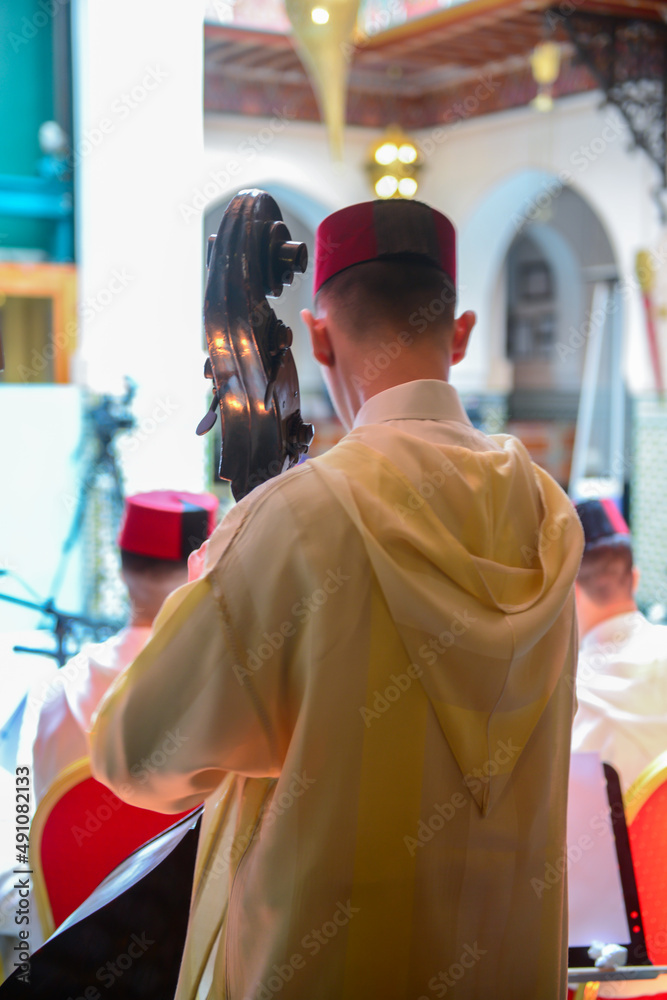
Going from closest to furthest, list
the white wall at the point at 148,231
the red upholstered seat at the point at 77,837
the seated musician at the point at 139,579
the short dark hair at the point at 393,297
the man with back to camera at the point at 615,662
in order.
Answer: the short dark hair at the point at 393,297, the red upholstered seat at the point at 77,837, the seated musician at the point at 139,579, the man with back to camera at the point at 615,662, the white wall at the point at 148,231

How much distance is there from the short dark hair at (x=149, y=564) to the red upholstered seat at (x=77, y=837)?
1.95 ft

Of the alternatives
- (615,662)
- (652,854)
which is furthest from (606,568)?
(652,854)

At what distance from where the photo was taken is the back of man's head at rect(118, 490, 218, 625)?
7.11ft

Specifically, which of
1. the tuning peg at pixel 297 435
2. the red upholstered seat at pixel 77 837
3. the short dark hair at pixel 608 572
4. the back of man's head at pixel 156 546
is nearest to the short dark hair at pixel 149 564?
the back of man's head at pixel 156 546

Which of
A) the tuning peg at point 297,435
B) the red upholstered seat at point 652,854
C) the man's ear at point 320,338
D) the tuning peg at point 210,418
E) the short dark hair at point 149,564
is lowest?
the red upholstered seat at point 652,854

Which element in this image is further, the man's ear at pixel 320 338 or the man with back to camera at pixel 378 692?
the man's ear at pixel 320 338

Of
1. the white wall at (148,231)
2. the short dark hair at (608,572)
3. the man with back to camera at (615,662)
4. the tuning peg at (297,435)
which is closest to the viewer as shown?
the tuning peg at (297,435)

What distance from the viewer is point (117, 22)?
406 cm

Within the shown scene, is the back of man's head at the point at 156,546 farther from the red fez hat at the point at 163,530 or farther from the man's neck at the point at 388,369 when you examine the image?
the man's neck at the point at 388,369

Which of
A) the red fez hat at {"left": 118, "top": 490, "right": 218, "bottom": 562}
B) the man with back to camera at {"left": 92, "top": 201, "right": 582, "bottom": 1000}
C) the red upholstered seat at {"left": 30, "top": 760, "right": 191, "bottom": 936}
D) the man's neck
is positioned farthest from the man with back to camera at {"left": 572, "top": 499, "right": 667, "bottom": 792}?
the man's neck

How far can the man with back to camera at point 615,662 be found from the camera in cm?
234

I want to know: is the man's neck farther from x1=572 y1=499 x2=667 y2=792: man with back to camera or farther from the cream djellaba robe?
x1=572 y1=499 x2=667 y2=792: man with back to camera

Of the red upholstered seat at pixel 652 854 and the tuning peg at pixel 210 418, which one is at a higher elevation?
the tuning peg at pixel 210 418

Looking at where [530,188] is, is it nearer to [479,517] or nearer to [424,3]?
[424,3]
